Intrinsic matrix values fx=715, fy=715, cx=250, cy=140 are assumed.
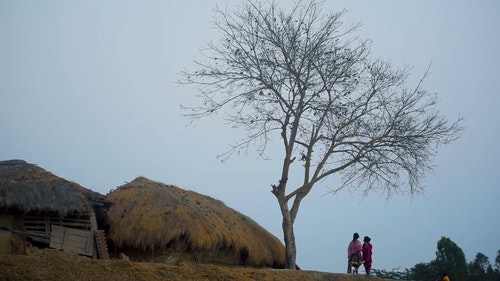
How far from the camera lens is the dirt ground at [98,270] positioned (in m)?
11.4

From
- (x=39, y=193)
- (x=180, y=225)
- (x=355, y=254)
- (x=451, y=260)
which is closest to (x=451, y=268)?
(x=451, y=260)

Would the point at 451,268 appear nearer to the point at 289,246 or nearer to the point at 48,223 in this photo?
the point at 289,246

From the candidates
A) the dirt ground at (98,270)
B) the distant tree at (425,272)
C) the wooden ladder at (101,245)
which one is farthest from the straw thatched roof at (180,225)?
the distant tree at (425,272)

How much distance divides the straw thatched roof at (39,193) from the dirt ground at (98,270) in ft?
5.96

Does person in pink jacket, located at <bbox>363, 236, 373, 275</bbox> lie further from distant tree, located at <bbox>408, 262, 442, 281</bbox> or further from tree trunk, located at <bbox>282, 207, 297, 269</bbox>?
distant tree, located at <bbox>408, 262, 442, 281</bbox>

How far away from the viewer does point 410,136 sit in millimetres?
17547

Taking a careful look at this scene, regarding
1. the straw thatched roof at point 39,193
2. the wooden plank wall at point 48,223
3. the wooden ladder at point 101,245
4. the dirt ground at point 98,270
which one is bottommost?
the dirt ground at point 98,270

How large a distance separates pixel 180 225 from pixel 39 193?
322 cm

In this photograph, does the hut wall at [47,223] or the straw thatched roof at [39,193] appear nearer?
the straw thatched roof at [39,193]

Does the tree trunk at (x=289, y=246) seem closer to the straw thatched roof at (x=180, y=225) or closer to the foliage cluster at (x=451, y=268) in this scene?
the straw thatched roof at (x=180, y=225)

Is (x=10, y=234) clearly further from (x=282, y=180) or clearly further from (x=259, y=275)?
(x=282, y=180)

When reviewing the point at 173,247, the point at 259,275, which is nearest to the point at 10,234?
the point at 173,247

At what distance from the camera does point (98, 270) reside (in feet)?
39.8

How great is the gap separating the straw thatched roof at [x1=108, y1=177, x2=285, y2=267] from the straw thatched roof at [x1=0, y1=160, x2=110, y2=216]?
0.94 m
